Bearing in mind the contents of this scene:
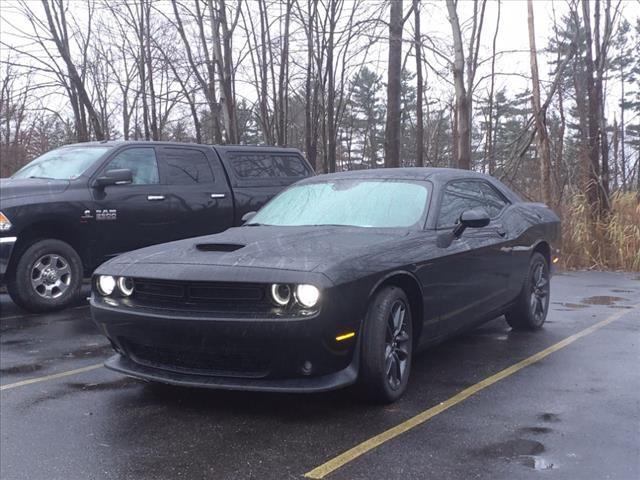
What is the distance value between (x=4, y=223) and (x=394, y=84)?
9.52 meters

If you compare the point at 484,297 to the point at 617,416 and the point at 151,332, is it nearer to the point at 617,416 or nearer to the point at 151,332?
the point at 617,416

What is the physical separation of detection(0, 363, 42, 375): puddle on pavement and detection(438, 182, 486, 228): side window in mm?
3322

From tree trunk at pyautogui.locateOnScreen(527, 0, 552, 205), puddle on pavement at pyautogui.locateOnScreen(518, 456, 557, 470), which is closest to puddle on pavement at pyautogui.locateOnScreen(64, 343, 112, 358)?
puddle on pavement at pyautogui.locateOnScreen(518, 456, 557, 470)

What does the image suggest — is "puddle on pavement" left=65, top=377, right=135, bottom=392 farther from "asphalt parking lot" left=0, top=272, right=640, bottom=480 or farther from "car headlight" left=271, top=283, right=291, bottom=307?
"car headlight" left=271, top=283, right=291, bottom=307

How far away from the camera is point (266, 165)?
9.93 metres

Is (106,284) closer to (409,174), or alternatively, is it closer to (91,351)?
(91,351)

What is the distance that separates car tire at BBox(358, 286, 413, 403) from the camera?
4.17 m

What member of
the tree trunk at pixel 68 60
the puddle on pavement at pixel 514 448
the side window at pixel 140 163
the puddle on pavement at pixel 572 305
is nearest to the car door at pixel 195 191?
the side window at pixel 140 163

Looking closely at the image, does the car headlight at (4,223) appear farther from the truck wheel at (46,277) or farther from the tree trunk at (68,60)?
the tree trunk at (68,60)

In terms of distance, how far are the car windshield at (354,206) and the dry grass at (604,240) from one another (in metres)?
8.32

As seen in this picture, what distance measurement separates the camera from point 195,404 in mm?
4477

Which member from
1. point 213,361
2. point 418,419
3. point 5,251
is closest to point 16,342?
point 5,251

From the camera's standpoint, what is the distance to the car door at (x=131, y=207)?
8.22 meters

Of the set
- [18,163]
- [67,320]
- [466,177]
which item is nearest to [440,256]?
[466,177]
